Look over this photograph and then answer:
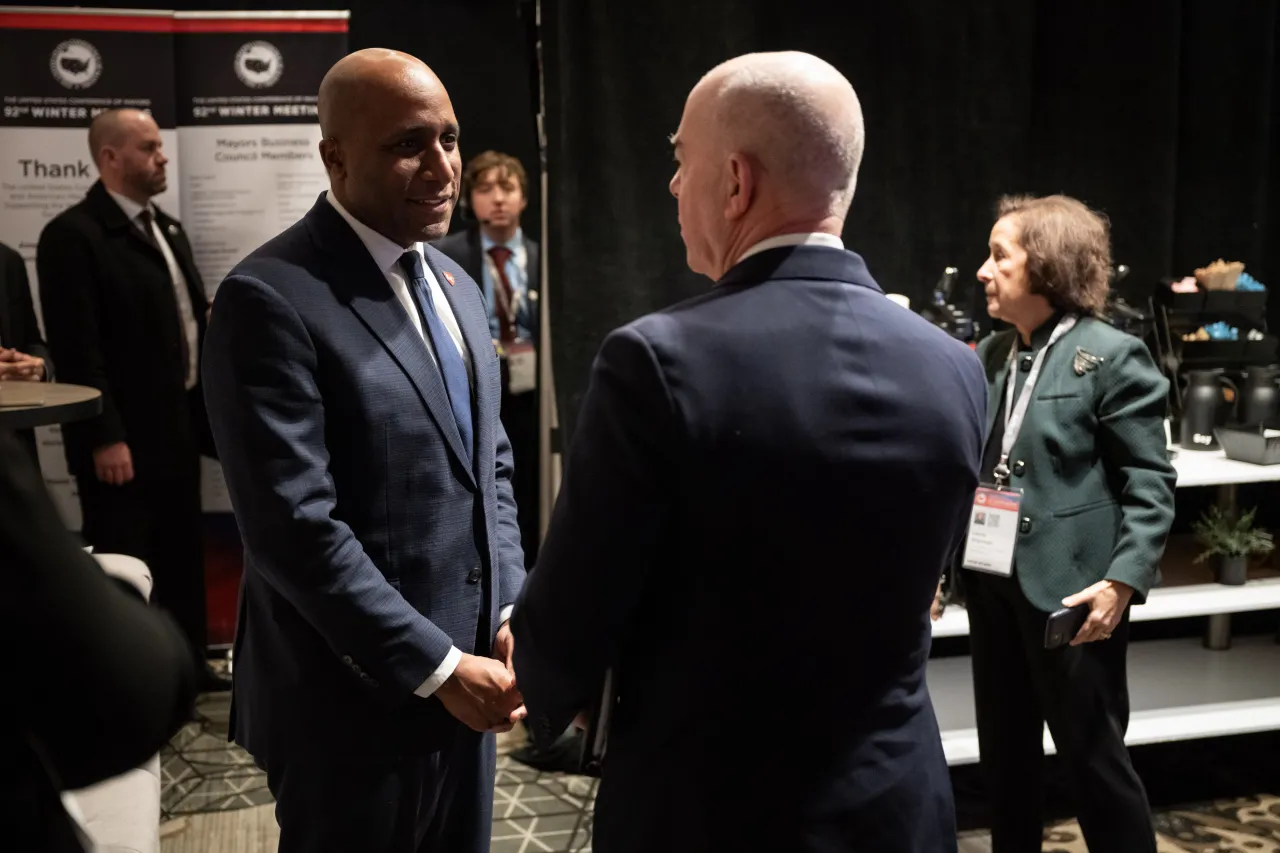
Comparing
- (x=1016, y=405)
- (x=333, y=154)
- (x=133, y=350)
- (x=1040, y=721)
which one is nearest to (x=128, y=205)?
(x=133, y=350)

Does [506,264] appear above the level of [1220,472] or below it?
above

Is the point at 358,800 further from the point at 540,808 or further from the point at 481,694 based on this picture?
the point at 540,808

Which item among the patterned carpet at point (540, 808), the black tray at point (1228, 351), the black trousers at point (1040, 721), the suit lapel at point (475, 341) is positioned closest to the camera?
the suit lapel at point (475, 341)

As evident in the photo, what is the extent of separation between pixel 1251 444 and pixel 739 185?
2.70 metres

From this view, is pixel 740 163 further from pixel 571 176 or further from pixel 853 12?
pixel 853 12

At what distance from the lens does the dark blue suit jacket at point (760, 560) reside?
1230 mm

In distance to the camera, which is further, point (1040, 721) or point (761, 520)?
point (1040, 721)

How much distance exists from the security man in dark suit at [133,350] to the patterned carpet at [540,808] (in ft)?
1.96

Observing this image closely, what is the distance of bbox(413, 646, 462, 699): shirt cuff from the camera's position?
1690 millimetres

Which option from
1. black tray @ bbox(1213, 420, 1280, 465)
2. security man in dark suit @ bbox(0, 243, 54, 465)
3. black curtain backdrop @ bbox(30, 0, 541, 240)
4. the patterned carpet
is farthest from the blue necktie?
black curtain backdrop @ bbox(30, 0, 541, 240)

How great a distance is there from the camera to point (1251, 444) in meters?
3.45

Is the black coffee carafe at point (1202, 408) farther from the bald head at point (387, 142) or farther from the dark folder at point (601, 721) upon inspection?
the dark folder at point (601, 721)

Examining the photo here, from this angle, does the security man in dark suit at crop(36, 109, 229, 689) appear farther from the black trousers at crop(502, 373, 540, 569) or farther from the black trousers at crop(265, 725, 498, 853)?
the black trousers at crop(265, 725, 498, 853)

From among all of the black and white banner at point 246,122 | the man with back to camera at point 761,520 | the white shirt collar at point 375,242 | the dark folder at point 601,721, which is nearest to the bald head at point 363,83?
the white shirt collar at point 375,242
